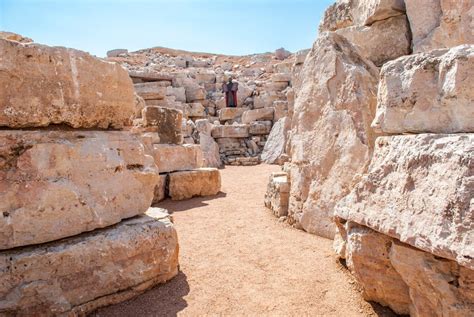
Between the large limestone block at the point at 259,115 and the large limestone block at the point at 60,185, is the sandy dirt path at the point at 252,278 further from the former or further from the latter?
the large limestone block at the point at 259,115

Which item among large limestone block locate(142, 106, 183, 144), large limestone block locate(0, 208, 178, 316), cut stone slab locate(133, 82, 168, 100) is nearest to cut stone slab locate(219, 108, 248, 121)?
cut stone slab locate(133, 82, 168, 100)

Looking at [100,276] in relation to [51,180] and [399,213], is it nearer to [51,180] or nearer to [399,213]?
[51,180]

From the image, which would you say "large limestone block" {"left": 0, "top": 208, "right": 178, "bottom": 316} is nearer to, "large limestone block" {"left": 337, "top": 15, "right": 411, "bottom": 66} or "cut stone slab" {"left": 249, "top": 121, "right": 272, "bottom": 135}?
"large limestone block" {"left": 337, "top": 15, "right": 411, "bottom": 66}

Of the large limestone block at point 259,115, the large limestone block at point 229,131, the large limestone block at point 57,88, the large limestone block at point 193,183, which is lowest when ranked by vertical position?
the large limestone block at point 193,183

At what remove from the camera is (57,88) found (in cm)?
207

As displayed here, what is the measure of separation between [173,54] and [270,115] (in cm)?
2026

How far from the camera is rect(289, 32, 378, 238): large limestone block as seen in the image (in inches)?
123

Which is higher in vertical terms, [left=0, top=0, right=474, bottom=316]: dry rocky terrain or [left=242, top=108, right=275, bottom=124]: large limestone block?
[left=242, top=108, right=275, bottom=124]: large limestone block

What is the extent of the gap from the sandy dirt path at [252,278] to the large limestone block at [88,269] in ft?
0.40

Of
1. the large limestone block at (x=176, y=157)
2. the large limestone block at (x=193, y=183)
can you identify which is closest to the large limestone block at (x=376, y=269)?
the large limestone block at (x=193, y=183)

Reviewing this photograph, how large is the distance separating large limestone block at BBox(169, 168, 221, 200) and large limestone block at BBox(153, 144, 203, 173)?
24 cm

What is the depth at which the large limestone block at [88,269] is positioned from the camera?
69.2 inches

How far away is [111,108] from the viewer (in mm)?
2441

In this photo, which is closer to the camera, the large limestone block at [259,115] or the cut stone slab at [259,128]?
the cut stone slab at [259,128]
